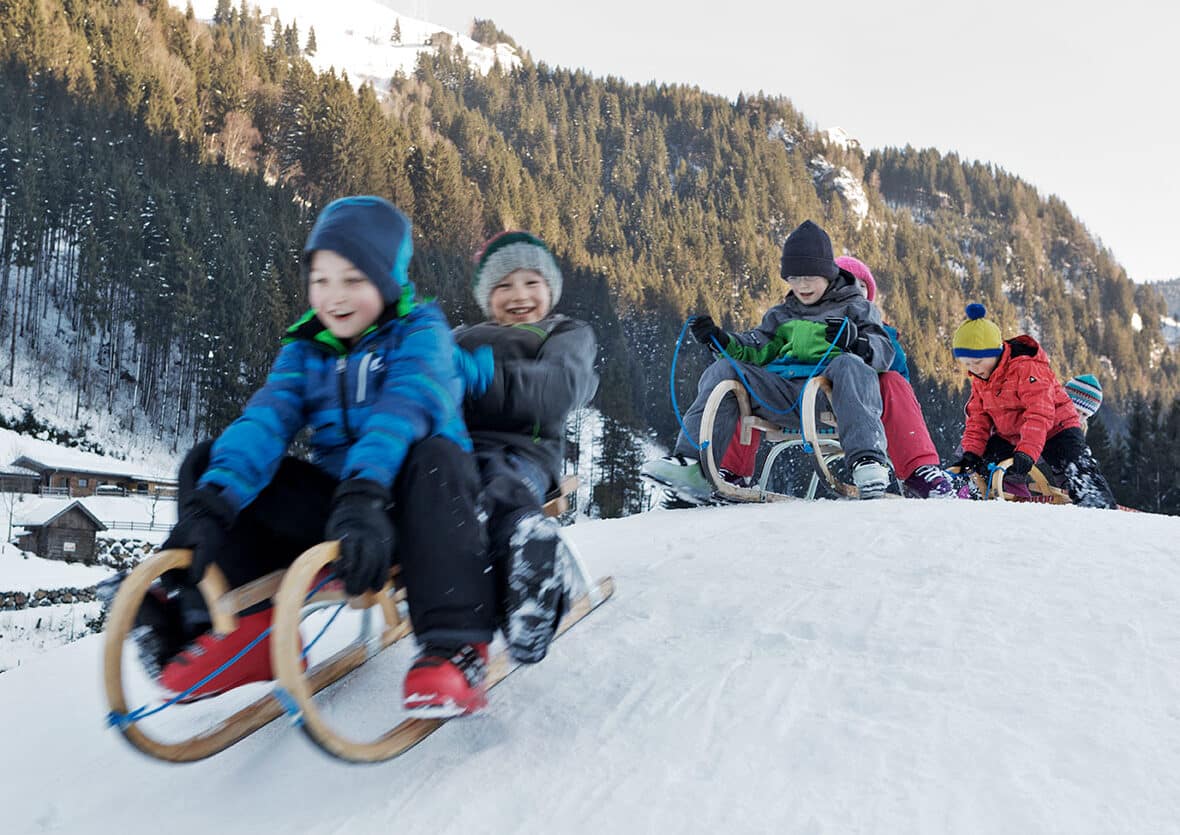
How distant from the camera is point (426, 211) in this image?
55.4 m

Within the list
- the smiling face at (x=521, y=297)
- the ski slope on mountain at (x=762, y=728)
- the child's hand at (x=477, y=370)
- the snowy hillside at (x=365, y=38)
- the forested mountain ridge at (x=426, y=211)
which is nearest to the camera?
the ski slope on mountain at (x=762, y=728)

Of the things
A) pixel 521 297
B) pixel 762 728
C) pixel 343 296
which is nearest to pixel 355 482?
pixel 343 296

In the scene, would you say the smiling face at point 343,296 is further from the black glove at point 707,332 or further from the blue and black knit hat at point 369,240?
the black glove at point 707,332

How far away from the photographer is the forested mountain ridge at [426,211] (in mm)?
36156

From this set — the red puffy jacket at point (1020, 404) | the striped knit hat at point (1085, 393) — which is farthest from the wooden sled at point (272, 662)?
the striped knit hat at point (1085, 393)

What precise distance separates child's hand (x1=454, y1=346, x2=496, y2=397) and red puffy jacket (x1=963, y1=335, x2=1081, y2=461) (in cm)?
450

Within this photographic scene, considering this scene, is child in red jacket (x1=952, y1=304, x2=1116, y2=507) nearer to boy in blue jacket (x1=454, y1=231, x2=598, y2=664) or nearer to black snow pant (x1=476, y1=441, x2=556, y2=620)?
boy in blue jacket (x1=454, y1=231, x2=598, y2=664)

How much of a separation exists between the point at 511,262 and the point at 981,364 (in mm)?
4345

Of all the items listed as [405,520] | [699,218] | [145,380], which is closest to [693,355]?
[699,218]

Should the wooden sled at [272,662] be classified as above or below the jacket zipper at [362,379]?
below

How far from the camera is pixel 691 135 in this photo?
322 feet

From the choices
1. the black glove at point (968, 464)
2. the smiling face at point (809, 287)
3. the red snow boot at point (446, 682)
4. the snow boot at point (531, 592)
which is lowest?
the black glove at point (968, 464)

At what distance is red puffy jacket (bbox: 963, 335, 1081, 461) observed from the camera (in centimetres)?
526

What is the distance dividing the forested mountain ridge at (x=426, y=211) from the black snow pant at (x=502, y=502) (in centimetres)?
2943
